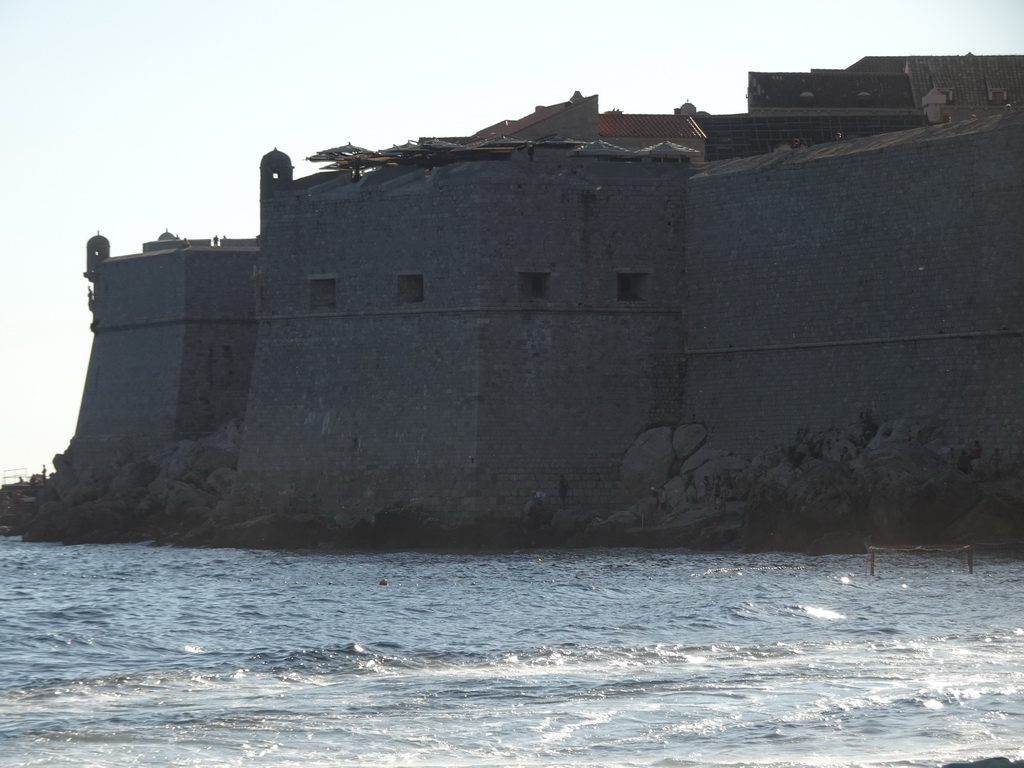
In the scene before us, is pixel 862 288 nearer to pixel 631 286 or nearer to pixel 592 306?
pixel 631 286

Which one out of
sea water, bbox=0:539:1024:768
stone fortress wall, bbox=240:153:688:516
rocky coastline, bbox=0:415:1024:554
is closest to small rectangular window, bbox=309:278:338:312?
stone fortress wall, bbox=240:153:688:516

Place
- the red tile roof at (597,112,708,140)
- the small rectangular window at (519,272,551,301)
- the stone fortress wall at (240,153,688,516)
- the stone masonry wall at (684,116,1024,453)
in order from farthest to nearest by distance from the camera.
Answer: the red tile roof at (597,112,708,140), the small rectangular window at (519,272,551,301), the stone fortress wall at (240,153,688,516), the stone masonry wall at (684,116,1024,453)

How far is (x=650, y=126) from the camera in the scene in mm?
37531

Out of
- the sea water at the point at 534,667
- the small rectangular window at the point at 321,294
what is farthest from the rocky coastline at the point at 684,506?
the small rectangular window at the point at 321,294

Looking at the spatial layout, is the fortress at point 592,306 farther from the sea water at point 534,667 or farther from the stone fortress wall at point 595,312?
the sea water at point 534,667

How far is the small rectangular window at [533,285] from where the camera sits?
28.0 metres

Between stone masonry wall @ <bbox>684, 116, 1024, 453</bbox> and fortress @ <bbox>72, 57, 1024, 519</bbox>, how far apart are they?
1.2 inches

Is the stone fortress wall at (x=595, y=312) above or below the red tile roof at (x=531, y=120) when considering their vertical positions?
below

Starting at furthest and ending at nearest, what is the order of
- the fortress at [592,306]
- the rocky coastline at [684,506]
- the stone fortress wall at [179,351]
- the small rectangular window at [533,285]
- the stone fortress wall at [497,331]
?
1. the stone fortress wall at [179,351]
2. the small rectangular window at [533,285]
3. the stone fortress wall at [497,331]
4. the fortress at [592,306]
5. the rocky coastline at [684,506]

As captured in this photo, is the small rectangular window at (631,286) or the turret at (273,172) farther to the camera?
the turret at (273,172)

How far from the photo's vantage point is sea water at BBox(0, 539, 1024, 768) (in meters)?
11.4

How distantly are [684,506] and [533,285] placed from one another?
13.7 ft

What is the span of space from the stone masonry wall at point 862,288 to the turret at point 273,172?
6.47 m

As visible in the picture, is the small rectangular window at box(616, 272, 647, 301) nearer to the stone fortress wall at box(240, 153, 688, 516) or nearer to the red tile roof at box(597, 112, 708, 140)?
the stone fortress wall at box(240, 153, 688, 516)
